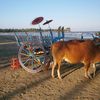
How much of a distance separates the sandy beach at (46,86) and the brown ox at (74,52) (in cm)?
55

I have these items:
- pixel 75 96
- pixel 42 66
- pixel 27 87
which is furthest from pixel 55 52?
pixel 75 96

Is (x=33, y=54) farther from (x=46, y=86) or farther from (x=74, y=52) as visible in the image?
(x=46, y=86)

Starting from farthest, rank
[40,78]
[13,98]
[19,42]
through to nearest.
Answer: [19,42], [40,78], [13,98]

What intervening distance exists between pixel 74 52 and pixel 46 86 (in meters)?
1.67

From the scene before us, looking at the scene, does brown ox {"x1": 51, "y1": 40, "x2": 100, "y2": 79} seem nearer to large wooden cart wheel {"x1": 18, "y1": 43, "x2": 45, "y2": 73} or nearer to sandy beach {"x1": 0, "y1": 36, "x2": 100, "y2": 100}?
sandy beach {"x1": 0, "y1": 36, "x2": 100, "y2": 100}

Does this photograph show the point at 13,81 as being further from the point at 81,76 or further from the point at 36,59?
the point at 81,76

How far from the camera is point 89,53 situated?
7.82 metres

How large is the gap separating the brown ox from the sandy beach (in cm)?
55

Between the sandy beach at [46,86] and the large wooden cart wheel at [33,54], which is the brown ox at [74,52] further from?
the large wooden cart wheel at [33,54]

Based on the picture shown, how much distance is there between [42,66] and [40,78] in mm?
722

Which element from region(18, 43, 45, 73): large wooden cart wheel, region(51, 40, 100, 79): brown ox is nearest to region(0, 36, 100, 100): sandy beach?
region(18, 43, 45, 73): large wooden cart wheel

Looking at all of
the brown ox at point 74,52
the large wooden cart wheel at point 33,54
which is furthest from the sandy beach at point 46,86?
the brown ox at point 74,52

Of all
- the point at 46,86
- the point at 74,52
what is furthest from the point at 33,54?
the point at 46,86

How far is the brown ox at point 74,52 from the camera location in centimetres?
757
